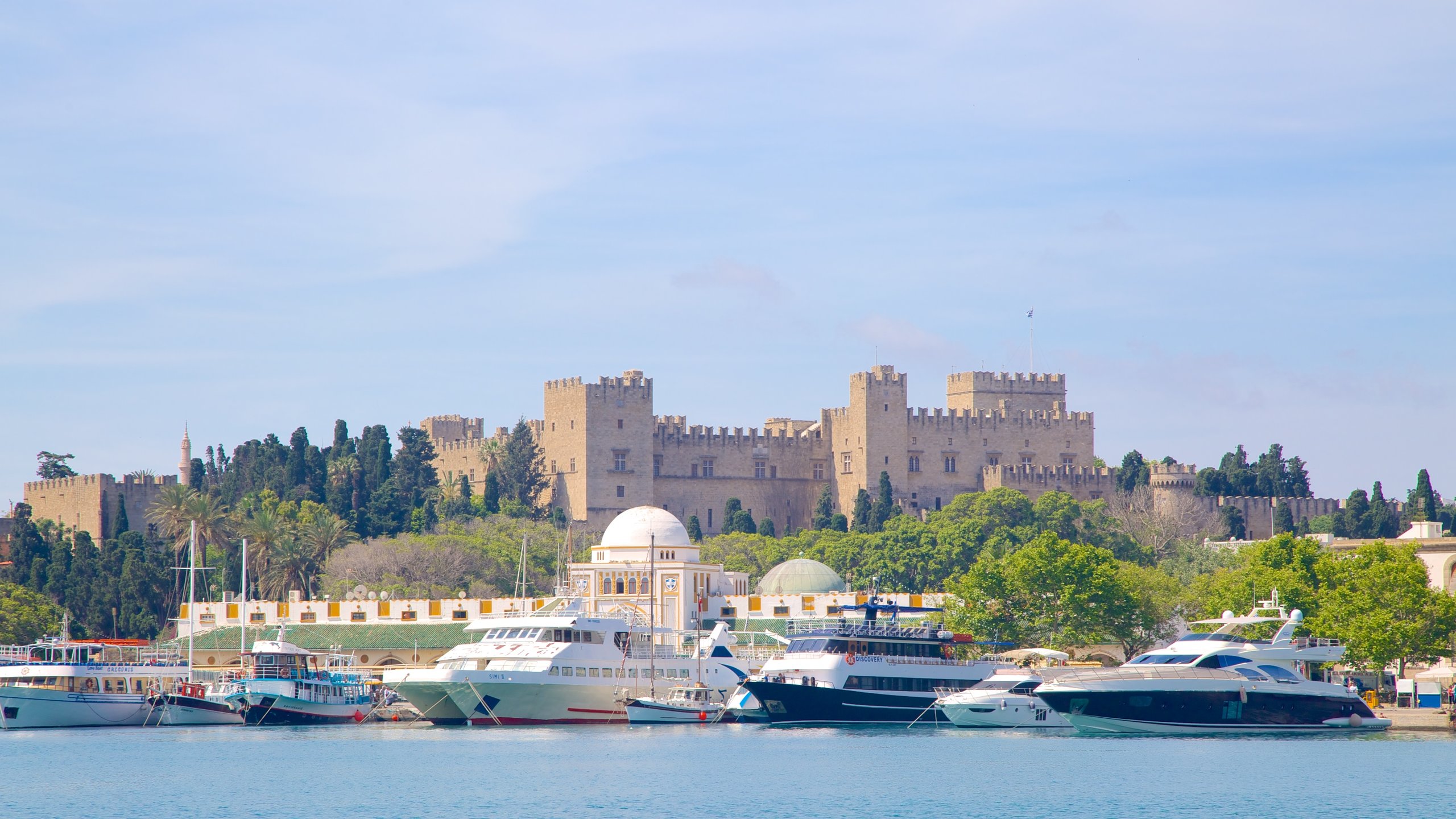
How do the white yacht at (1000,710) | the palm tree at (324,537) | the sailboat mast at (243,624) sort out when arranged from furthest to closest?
the palm tree at (324,537) → the sailboat mast at (243,624) → the white yacht at (1000,710)

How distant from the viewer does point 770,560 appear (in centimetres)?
13700

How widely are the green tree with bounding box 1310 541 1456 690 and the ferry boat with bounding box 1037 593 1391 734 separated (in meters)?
7.06

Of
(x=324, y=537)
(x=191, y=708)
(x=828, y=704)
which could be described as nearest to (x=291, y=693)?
(x=191, y=708)

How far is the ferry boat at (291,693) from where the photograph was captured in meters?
90.8

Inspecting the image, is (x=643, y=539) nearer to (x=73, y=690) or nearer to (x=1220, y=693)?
(x=73, y=690)

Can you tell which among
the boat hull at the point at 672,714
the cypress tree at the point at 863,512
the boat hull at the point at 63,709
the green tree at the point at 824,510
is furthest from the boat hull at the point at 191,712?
the green tree at the point at 824,510

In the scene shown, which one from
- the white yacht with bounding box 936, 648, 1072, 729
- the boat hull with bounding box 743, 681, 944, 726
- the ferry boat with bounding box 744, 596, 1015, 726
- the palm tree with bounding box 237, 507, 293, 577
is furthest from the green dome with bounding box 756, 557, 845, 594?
the white yacht with bounding box 936, 648, 1072, 729

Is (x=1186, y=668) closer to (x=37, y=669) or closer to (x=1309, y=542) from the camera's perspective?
(x=1309, y=542)

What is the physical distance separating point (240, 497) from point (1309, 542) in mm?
67960

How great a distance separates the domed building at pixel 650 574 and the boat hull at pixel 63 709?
83.5 feet

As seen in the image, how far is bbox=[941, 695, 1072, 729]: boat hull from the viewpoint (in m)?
83.6

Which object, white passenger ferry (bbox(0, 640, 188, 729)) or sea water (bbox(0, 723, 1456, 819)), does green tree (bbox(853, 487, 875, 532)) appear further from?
sea water (bbox(0, 723, 1456, 819))

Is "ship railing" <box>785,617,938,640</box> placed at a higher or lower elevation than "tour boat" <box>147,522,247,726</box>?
higher

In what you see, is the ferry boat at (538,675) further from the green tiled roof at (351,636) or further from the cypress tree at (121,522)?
the cypress tree at (121,522)
